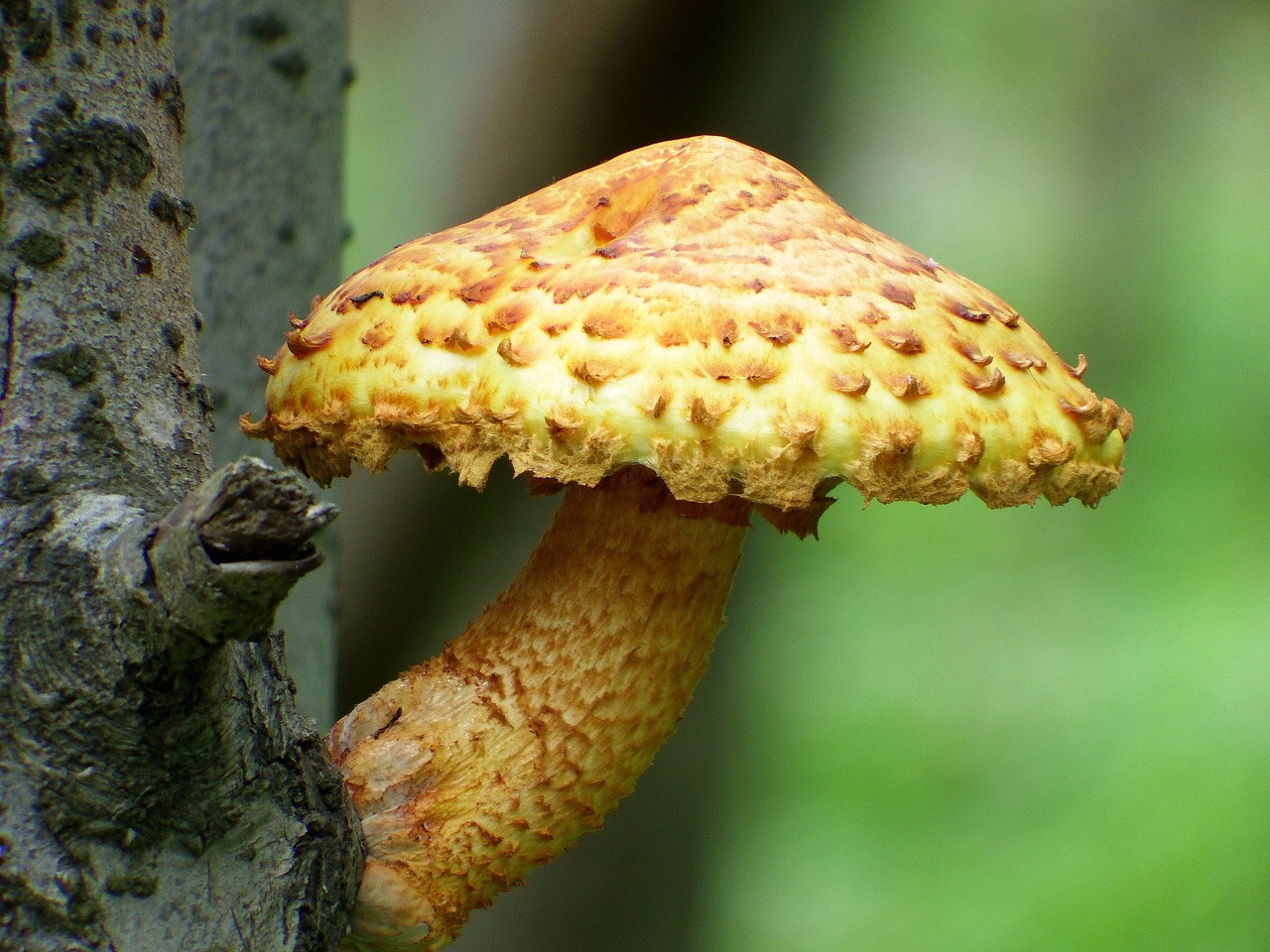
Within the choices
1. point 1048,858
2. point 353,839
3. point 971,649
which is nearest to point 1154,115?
point 971,649

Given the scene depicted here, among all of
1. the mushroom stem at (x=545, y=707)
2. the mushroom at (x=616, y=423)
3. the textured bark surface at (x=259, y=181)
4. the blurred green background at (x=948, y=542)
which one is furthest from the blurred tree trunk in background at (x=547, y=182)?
the mushroom stem at (x=545, y=707)

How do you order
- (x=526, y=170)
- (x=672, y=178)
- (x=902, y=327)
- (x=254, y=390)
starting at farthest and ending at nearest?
(x=526, y=170) < (x=254, y=390) < (x=672, y=178) < (x=902, y=327)

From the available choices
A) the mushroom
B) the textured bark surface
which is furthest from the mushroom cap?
the textured bark surface

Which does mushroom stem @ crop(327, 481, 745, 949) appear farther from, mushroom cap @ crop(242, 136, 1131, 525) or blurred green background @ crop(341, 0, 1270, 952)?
blurred green background @ crop(341, 0, 1270, 952)

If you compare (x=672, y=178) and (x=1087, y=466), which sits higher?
(x=672, y=178)

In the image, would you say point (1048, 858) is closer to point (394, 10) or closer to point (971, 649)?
point (971, 649)

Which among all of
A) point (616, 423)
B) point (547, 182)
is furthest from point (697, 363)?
point (547, 182)
